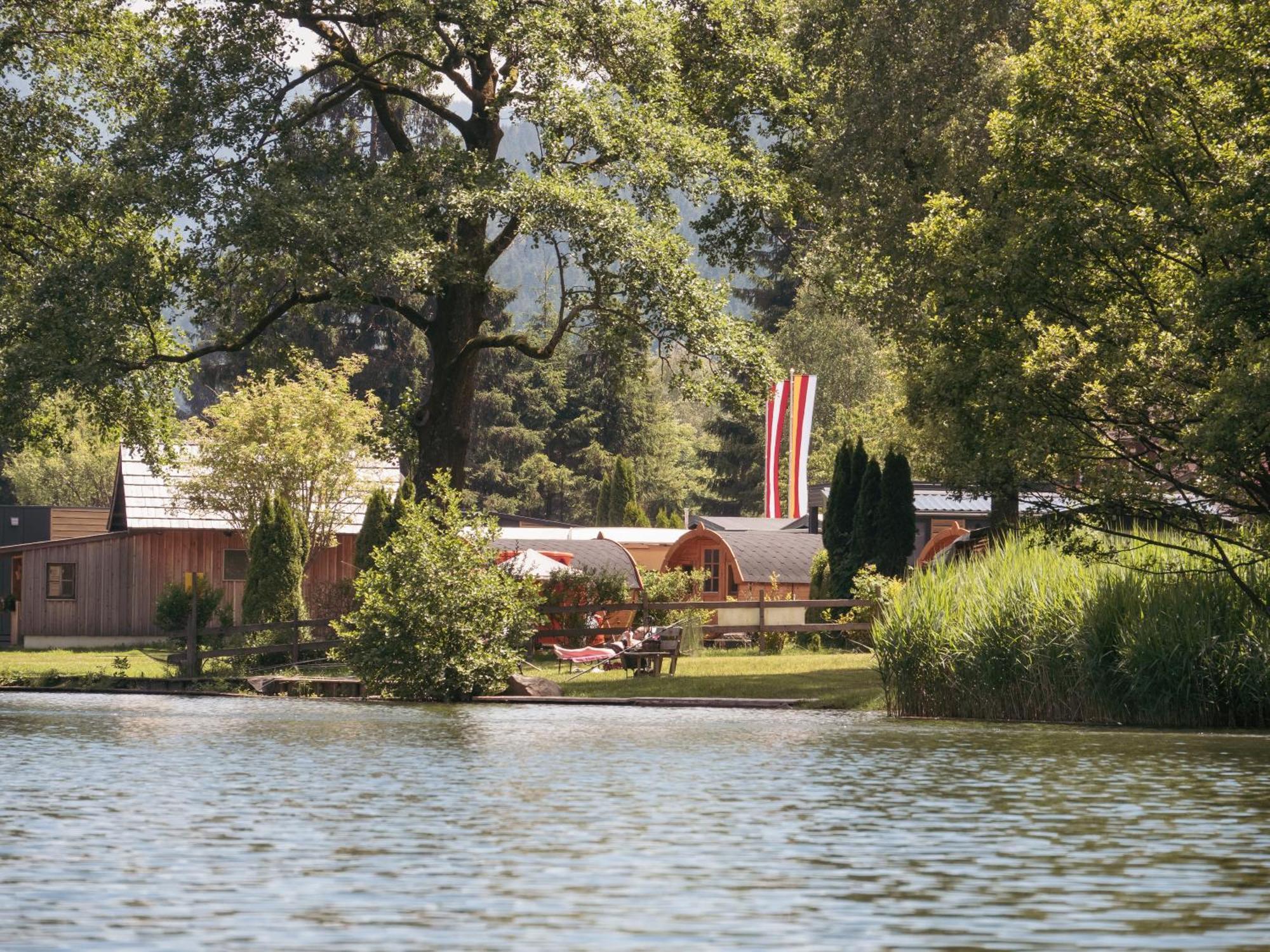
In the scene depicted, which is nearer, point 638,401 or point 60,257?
point 60,257

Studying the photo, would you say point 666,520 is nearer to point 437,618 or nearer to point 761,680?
point 761,680

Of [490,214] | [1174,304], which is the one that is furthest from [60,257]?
[1174,304]

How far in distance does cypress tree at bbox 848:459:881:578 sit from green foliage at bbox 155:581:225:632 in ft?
54.1

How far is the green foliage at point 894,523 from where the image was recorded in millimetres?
41594

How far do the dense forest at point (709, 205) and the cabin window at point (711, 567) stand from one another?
1548 centimetres

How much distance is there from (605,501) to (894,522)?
37.7 metres

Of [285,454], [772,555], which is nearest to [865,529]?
[772,555]

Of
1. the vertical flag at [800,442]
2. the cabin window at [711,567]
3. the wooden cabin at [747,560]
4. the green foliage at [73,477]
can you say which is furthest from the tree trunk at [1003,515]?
the green foliage at [73,477]

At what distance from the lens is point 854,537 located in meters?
42.2

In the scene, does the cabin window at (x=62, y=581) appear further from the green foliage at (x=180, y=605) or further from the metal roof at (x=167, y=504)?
the green foliage at (x=180, y=605)

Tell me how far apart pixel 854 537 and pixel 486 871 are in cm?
3195

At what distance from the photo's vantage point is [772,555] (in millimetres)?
51688

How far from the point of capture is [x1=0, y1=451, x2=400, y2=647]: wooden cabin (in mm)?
53062

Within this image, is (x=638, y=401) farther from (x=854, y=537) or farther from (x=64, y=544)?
(x=854, y=537)
